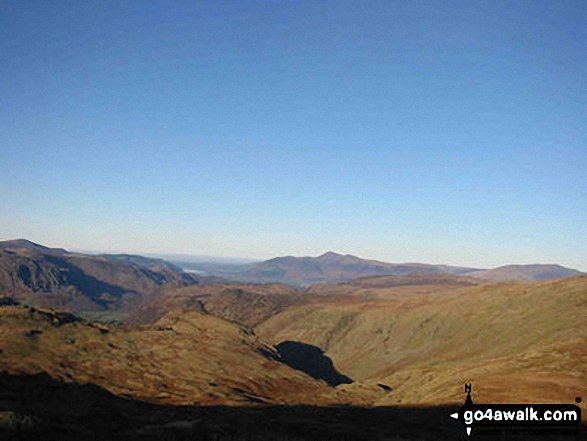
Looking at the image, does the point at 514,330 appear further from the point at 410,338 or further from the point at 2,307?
the point at 2,307

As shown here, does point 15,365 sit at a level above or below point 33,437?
below

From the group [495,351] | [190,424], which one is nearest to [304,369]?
[495,351]

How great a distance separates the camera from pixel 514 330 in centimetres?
14562

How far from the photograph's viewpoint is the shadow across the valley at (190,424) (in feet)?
68.3

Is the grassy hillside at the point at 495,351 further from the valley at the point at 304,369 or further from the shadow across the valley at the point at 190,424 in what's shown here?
the shadow across the valley at the point at 190,424

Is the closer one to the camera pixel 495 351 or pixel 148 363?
pixel 495 351

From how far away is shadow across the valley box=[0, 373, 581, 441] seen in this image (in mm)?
20828

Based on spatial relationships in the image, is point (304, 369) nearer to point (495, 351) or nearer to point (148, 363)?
point (148, 363)

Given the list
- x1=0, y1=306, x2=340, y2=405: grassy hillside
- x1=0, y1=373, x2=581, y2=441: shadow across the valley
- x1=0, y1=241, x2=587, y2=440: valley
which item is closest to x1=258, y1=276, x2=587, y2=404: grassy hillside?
x1=0, y1=241, x2=587, y2=440: valley

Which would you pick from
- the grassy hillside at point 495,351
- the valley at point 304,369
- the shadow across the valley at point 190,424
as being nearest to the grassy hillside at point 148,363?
the valley at point 304,369

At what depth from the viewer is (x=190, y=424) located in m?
30.5

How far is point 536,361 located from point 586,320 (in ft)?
188

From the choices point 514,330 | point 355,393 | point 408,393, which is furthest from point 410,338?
point 408,393

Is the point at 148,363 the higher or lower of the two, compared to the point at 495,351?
lower
